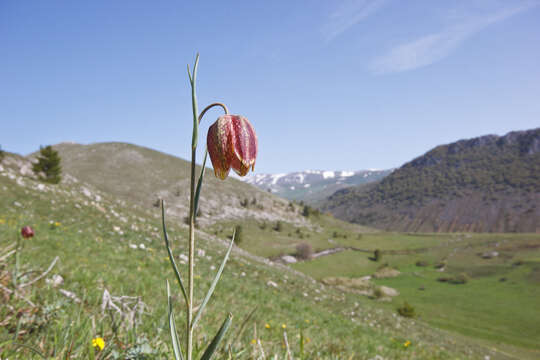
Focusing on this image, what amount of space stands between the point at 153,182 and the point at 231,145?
5821 cm

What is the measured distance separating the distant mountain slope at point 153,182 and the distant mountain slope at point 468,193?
97.1m

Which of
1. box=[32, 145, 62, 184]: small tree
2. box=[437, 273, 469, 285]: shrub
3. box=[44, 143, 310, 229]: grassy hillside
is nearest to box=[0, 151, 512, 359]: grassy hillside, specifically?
box=[32, 145, 62, 184]: small tree

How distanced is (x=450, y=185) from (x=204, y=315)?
587ft

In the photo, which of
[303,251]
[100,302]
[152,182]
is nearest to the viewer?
[100,302]

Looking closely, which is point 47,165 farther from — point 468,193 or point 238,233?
point 468,193

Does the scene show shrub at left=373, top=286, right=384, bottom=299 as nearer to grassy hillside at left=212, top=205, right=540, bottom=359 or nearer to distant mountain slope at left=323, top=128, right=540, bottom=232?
grassy hillside at left=212, top=205, right=540, bottom=359

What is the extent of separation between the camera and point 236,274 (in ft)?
34.9

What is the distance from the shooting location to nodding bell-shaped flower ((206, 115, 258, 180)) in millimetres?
1441

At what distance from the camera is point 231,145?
4.80ft

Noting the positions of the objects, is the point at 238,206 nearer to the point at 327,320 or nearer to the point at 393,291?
the point at 393,291

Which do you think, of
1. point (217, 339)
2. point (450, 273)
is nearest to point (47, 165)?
point (217, 339)

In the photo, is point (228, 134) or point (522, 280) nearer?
point (228, 134)

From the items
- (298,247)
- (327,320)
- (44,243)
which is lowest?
(298,247)

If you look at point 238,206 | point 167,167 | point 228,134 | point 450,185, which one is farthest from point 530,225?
point 228,134
